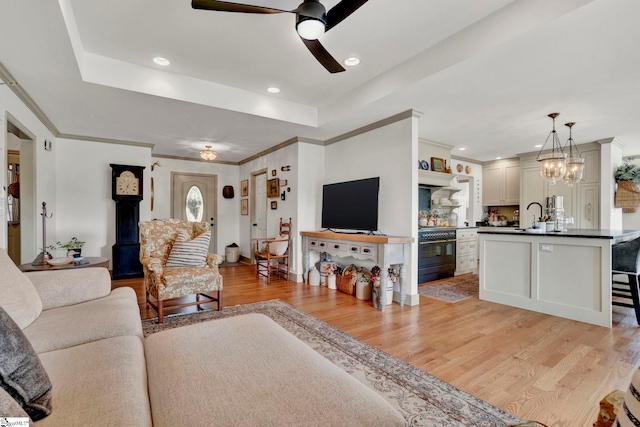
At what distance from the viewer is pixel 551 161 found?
410 cm

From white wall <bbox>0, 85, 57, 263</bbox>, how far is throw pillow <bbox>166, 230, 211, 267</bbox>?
59.8 inches

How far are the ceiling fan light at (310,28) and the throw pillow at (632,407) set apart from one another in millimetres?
2056

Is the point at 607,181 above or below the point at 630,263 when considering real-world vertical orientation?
above

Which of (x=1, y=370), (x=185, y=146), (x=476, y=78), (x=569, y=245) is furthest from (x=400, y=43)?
(x=185, y=146)

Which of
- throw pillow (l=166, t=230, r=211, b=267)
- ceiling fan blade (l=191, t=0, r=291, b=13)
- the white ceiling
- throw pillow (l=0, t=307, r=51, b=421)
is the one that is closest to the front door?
the white ceiling

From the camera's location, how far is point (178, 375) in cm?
119

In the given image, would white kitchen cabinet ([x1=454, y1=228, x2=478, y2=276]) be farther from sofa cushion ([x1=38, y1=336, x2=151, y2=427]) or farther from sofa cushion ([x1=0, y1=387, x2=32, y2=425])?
sofa cushion ([x1=0, y1=387, x2=32, y2=425])

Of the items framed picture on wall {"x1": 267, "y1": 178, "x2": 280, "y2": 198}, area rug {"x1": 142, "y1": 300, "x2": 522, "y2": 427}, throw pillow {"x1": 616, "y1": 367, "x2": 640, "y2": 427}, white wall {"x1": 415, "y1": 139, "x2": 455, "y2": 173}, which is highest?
white wall {"x1": 415, "y1": 139, "x2": 455, "y2": 173}

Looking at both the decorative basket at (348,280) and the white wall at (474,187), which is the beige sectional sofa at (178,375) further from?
the white wall at (474,187)

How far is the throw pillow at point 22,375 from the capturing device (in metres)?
0.83

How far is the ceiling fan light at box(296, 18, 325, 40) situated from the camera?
189 cm

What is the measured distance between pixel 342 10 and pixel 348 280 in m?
3.16

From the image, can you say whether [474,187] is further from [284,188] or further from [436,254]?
[284,188]

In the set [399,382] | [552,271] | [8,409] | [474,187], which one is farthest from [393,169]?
[474,187]
